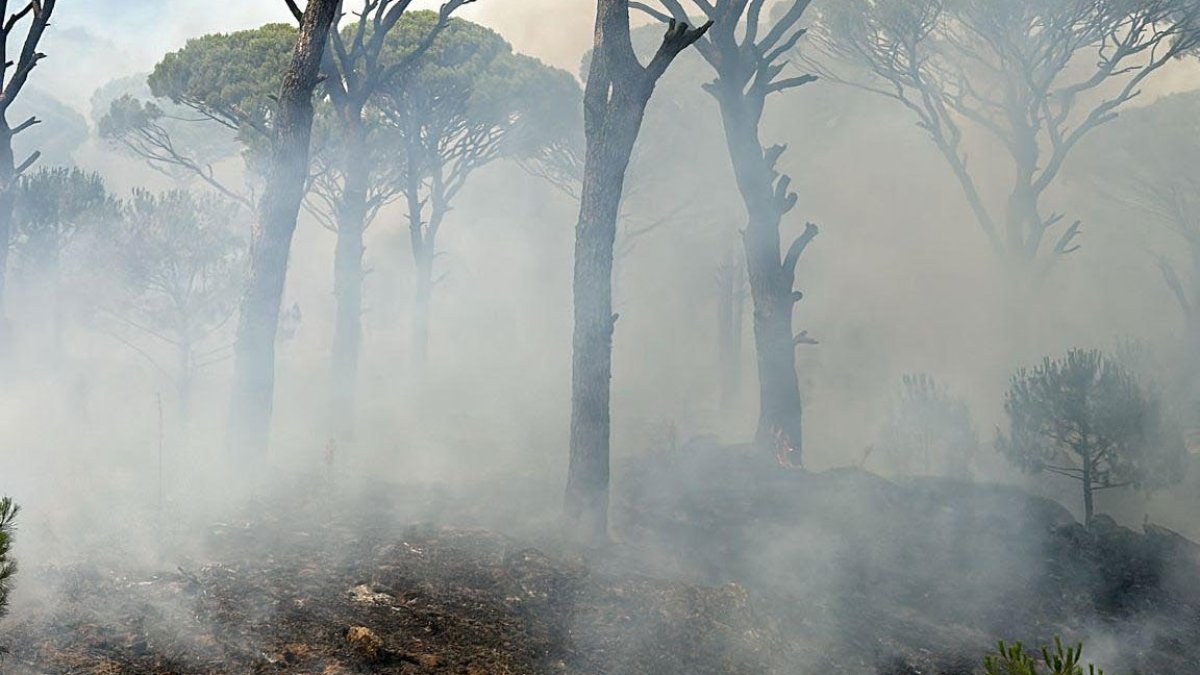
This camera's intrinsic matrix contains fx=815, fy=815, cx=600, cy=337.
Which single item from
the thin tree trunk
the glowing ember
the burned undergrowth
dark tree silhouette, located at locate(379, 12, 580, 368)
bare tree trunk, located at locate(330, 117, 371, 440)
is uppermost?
dark tree silhouette, located at locate(379, 12, 580, 368)

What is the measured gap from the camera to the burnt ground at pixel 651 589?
231 inches

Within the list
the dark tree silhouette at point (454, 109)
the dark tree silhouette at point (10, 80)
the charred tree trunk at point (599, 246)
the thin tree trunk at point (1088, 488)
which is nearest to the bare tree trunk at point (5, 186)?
the dark tree silhouette at point (10, 80)

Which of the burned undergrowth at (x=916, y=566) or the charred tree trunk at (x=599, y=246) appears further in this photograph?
the charred tree trunk at (x=599, y=246)

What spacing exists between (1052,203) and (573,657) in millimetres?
37070

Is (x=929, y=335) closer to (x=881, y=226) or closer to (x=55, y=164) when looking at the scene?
(x=881, y=226)

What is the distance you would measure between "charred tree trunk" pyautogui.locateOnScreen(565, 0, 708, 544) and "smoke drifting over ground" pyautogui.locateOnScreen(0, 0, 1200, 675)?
74 cm

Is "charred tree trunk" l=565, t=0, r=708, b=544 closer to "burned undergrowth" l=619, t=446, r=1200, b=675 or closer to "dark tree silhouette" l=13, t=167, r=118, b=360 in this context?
"burned undergrowth" l=619, t=446, r=1200, b=675

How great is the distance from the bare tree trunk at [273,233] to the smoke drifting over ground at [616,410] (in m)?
0.53

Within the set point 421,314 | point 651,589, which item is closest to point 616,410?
point 421,314

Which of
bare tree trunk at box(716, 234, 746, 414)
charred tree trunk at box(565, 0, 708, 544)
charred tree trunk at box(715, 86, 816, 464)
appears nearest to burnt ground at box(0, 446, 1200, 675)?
charred tree trunk at box(565, 0, 708, 544)

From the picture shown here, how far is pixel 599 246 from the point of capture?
10.0 meters

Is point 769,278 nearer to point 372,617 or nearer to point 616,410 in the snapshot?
point 372,617

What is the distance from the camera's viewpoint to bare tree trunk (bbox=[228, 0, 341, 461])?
10.7 meters

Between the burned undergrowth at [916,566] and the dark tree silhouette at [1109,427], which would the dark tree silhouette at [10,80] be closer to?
the burned undergrowth at [916,566]
